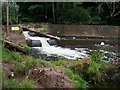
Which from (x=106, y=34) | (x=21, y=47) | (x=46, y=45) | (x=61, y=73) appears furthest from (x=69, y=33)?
(x=61, y=73)

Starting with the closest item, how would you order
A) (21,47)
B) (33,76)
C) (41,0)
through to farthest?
(33,76) < (21,47) < (41,0)

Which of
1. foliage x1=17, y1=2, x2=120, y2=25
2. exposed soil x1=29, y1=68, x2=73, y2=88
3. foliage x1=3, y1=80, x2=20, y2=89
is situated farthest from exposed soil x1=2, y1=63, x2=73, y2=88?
foliage x1=17, y1=2, x2=120, y2=25

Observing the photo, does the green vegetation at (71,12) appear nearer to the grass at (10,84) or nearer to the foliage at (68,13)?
the foliage at (68,13)

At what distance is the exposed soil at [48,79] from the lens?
5.99 metres

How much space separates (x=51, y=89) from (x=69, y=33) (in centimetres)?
1520

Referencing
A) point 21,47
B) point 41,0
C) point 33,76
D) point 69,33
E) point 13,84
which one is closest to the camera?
point 13,84

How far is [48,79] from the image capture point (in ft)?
19.9

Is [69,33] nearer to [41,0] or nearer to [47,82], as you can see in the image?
[41,0]

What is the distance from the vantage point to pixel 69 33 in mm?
21016

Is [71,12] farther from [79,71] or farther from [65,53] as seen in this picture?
[79,71]

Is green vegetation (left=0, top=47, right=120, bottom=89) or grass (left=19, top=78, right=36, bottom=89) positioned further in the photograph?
green vegetation (left=0, top=47, right=120, bottom=89)

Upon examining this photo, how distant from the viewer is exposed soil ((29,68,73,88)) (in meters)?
5.99

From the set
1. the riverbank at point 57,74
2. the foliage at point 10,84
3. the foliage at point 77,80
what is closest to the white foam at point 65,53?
the riverbank at point 57,74

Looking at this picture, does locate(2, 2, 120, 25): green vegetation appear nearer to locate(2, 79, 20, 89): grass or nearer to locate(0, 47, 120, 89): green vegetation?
locate(0, 47, 120, 89): green vegetation
